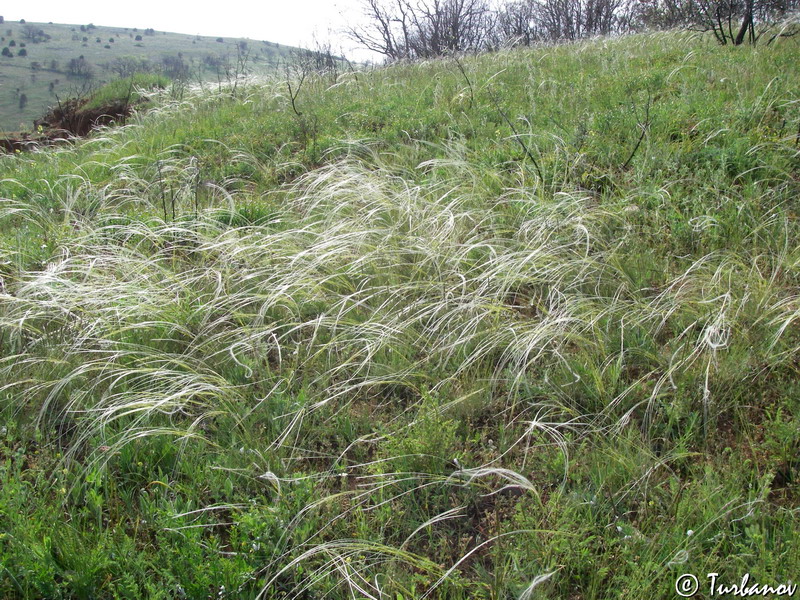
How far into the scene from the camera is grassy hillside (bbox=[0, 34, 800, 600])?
184cm

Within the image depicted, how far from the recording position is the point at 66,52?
137000 mm

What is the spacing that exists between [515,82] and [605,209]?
3.57 meters

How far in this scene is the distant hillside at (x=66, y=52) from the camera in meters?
103

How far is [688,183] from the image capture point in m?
3.88

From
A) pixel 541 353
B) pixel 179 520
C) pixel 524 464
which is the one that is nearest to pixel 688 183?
pixel 541 353

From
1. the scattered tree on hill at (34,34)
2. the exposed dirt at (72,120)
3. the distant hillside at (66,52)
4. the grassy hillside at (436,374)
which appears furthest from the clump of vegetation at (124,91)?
the scattered tree on hill at (34,34)

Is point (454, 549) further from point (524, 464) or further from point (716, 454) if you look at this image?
point (716, 454)

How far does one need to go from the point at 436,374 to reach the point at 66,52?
170380 mm

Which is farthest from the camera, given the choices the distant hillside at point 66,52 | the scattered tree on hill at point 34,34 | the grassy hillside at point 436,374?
the scattered tree on hill at point 34,34

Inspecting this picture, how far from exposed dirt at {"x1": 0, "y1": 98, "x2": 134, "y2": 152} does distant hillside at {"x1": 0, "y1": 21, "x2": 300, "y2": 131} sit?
83.3 meters

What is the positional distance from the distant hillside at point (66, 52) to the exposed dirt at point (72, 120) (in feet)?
273

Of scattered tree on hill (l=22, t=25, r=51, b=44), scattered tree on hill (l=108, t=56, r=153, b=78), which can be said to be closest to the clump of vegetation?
scattered tree on hill (l=108, t=56, r=153, b=78)

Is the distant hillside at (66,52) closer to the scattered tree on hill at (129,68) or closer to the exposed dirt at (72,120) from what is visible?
the scattered tree on hill at (129,68)

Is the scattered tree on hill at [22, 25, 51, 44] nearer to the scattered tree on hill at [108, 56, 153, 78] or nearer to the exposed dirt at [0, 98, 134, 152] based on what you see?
the scattered tree on hill at [108, 56, 153, 78]
